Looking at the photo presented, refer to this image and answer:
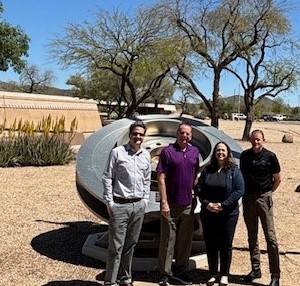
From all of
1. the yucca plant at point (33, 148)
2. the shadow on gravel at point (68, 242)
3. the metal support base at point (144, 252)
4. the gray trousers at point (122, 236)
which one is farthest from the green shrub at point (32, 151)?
the gray trousers at point (122, 236)

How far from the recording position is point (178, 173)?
196 inches

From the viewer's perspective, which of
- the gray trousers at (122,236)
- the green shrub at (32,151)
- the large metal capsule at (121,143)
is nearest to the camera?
the gray trousers at (122,236)

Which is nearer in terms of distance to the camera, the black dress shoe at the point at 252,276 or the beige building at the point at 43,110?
the black dress shoe at the point at 252,276

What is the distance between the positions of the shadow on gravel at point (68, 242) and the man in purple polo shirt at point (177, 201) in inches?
36.8

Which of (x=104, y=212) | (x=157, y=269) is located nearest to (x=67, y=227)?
(x=104, y=212)

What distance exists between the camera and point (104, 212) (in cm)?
588

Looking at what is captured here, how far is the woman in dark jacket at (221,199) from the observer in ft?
16.3

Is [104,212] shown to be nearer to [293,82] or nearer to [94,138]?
[94,138]

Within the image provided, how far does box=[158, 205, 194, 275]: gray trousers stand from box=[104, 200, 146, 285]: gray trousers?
1.25 feet

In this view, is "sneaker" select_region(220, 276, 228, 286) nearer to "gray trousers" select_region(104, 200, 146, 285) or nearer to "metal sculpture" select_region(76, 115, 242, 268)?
"metal sculpture" select_region(76, 115, 242, 268)

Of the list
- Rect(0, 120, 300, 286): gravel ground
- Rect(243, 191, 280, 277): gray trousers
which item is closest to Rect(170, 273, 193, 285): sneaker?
Rect(0, 120, 300, 286): gravel ground

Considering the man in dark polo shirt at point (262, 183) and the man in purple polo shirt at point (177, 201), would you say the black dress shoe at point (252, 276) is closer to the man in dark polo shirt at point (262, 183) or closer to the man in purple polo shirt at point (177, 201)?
the man in dark polo shirt at point (262, 183)

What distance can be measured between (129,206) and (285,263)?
7.79 feet

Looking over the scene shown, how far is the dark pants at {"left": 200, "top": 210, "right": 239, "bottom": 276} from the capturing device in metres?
5.03
